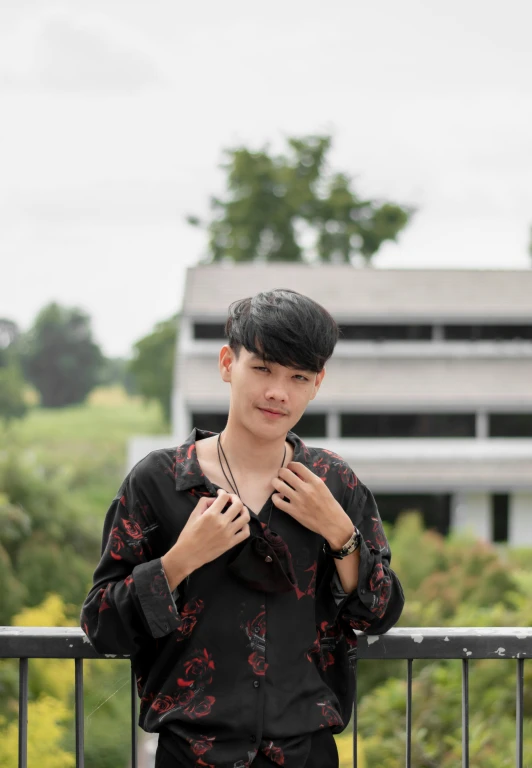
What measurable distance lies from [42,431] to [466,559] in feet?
126

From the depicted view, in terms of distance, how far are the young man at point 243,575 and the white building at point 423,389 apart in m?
20.7

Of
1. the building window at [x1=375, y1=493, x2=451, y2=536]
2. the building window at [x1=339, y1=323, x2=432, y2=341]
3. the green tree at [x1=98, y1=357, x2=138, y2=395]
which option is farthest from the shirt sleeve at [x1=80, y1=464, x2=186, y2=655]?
the green tree at [x1=98, y1=357, x2=138, y2=395]

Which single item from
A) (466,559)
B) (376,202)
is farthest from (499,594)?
(376,202)

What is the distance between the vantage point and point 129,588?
1.42m

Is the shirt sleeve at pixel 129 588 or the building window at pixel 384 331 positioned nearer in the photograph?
the shirt sleeve at pixel 129 588

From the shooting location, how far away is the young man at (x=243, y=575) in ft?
4.70

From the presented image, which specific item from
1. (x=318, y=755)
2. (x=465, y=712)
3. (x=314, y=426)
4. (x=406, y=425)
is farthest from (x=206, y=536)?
(x=406, y=425)

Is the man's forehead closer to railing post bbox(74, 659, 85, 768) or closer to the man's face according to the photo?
the man's face

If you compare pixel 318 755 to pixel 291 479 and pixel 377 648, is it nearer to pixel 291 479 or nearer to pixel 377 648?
pixel 377 648

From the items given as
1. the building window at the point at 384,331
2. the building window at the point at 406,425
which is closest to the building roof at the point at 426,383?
the building window at the point at 406,425

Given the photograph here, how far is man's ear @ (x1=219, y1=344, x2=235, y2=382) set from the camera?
1542mm

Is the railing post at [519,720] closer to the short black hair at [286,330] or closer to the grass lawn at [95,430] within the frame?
the short black hair at [286,330]

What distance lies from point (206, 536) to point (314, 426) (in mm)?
22402

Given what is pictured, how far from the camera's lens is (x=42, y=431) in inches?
1962
